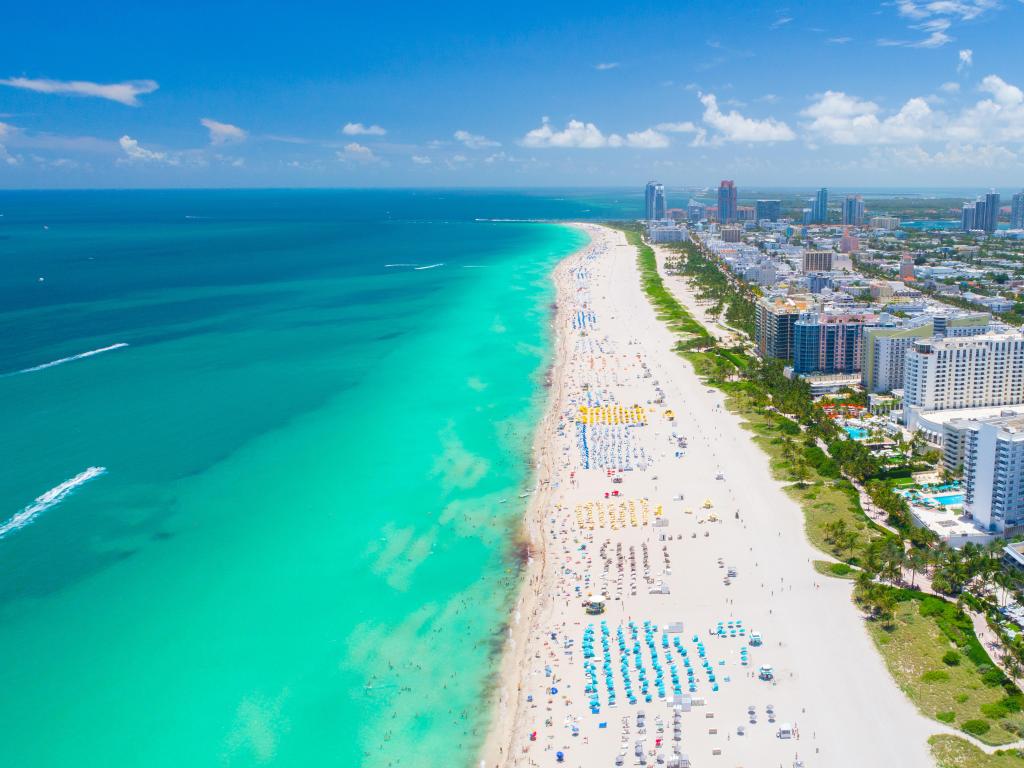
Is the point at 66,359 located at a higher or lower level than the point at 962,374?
lower

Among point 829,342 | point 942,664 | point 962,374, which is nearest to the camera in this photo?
point 942,664

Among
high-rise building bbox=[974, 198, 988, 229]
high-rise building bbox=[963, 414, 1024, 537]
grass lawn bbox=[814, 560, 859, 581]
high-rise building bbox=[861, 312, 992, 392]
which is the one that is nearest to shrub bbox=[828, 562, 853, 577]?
grass lawn bbox=[814, 560, 859, 581]

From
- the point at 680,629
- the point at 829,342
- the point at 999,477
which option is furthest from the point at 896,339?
the point at 680,629

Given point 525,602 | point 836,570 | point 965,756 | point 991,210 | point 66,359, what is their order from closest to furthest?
point 965,756 → point 525,602 → point 836,570 → point 66,359 → point 991,210

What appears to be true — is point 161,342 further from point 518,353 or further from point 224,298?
point 518,353

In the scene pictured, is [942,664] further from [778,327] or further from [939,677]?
[778,327]

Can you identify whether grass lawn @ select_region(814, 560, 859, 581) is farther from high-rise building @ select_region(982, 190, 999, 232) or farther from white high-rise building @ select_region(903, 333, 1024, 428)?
high-rise building @ select_region(982, 190, 999, 232)
